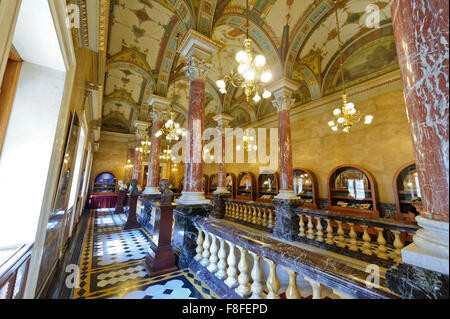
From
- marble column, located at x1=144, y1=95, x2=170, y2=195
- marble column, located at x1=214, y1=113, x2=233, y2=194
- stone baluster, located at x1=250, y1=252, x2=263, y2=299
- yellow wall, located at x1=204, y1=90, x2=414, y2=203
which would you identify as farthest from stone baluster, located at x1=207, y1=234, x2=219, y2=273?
yellow wall, located at x1=204, y1=90, x2=414, y2=203

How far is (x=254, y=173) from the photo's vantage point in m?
10.9

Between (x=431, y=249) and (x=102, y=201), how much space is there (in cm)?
1473

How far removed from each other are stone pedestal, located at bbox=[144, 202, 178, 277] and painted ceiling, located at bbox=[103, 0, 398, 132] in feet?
15.0

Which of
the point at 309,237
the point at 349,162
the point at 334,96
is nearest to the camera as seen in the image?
the point at 309,237

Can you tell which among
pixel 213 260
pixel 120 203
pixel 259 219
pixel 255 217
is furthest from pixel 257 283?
pixel 120 203

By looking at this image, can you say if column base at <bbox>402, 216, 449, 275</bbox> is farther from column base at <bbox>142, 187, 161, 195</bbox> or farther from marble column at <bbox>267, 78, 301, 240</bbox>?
column base at <bbox>142, 187, 161, 195</bbox>

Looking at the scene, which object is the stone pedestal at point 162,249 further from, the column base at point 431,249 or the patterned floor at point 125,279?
the column base at point 431,249

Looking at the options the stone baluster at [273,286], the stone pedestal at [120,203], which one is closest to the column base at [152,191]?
the stone pedestal at [120,203]

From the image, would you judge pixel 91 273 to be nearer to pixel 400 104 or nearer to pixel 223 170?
pixel 223 170

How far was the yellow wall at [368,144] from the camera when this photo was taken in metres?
6.11

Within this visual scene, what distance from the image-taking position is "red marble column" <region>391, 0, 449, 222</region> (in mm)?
1107

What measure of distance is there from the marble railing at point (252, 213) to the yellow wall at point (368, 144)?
3261 millimetres

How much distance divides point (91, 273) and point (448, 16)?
5.29 metres
